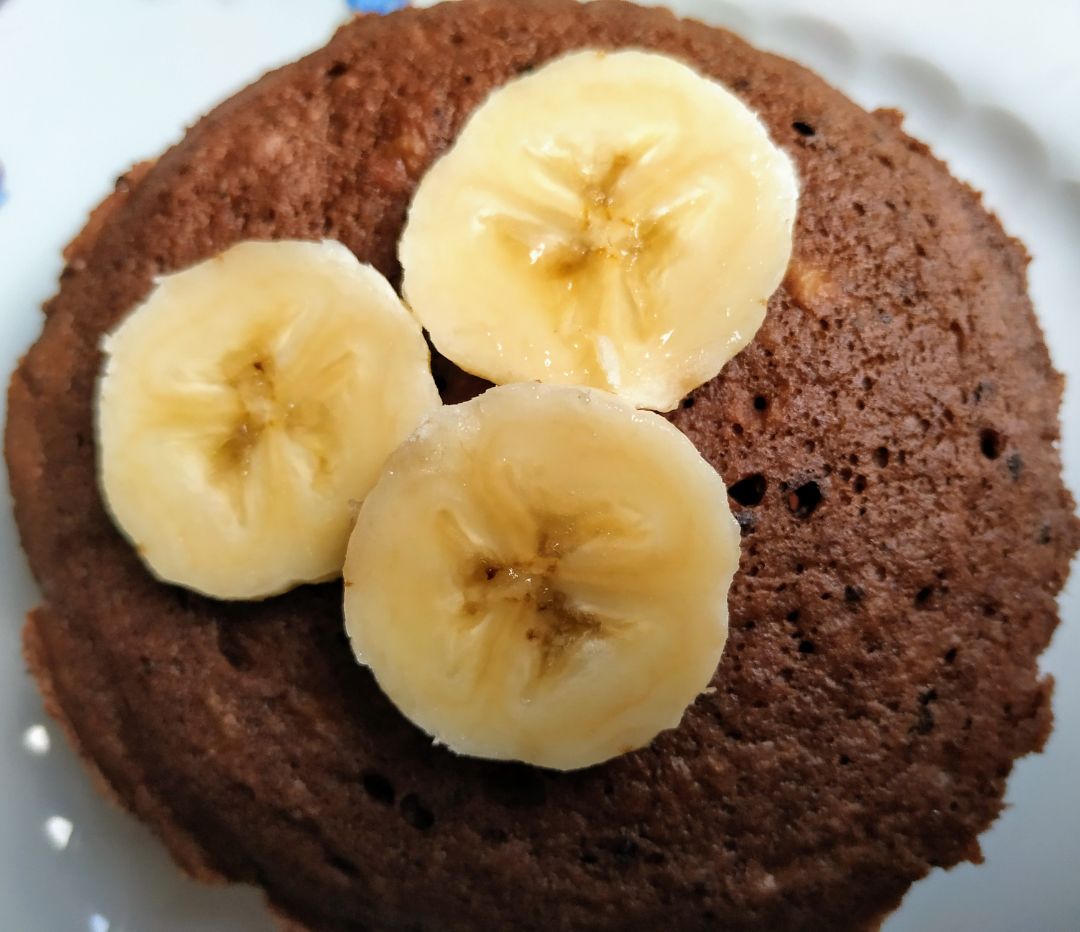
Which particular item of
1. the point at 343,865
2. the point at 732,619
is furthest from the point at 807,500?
the point at 343,865

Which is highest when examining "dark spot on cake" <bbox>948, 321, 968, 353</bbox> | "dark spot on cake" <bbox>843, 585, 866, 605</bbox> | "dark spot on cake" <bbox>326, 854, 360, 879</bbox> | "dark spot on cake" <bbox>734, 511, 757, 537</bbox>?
"dark spot on cake" <bbox>948, 321, 968, 353</bbox>

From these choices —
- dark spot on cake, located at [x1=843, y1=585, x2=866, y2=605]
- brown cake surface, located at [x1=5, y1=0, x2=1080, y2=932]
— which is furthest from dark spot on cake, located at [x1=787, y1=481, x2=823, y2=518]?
dark spot on cake, located at [x1=843, y1=585, x2=866, y2=605]

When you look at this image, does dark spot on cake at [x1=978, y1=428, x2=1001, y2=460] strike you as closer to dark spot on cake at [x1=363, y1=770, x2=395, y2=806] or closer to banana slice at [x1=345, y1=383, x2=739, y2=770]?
banana slice at [x1=345, y1=383, x2=739, y2=770]

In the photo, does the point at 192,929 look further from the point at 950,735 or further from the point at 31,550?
the point at 950,735

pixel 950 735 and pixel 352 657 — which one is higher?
pixel 950 735

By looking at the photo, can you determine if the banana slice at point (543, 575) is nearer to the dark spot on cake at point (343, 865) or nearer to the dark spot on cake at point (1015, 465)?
the dark spot on cake at point (343, 865)

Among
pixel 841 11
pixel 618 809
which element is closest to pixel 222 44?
pixel 841 11
